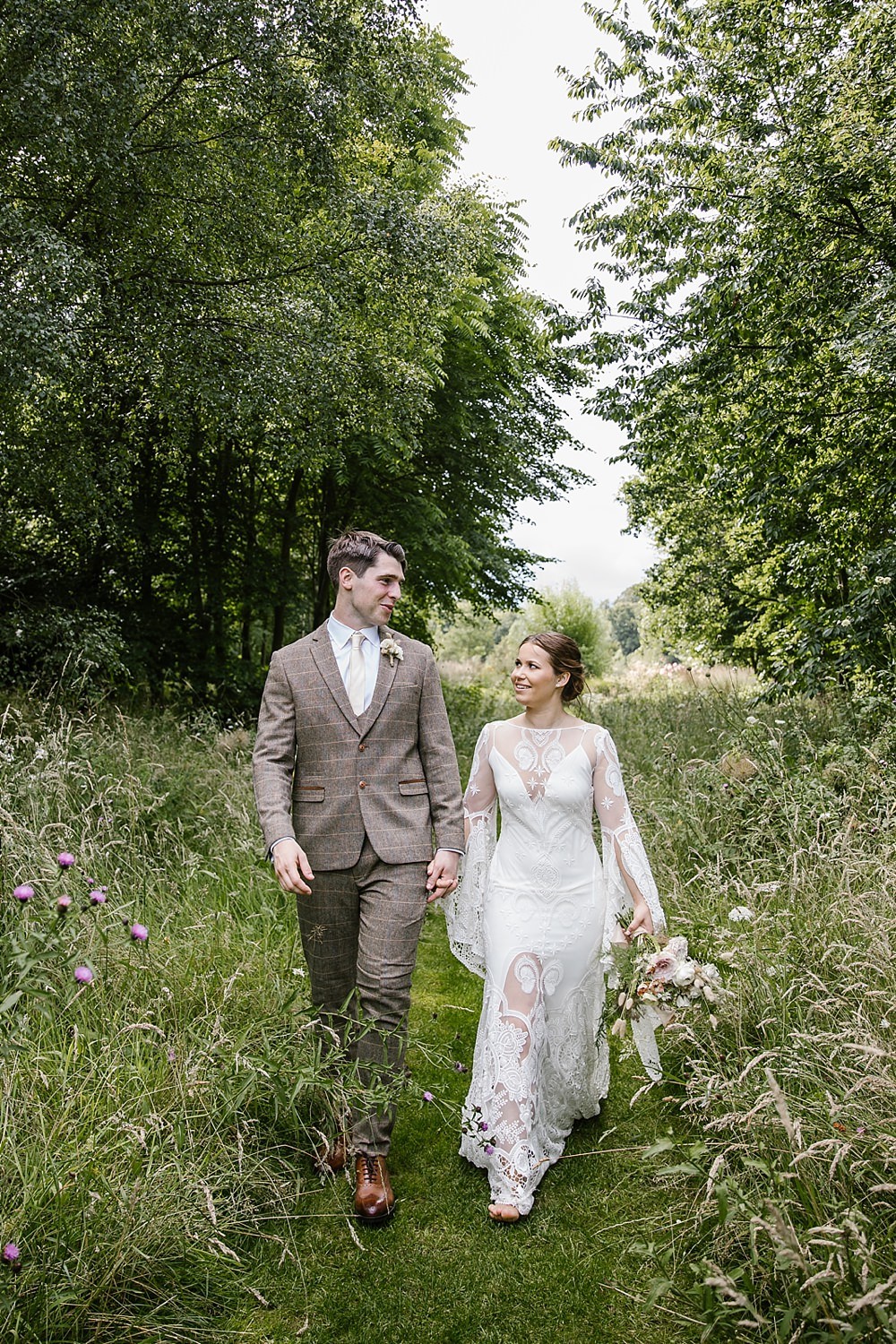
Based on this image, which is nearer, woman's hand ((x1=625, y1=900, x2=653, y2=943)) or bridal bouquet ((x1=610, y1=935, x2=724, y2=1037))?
bridal bouquet ((x1=610, y1=935, x2=724, y2=1037))

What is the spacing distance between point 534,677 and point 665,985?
135 cm

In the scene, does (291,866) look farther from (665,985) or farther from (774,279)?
(774,279)

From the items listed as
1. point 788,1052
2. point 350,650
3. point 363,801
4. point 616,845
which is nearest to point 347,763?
point 363,801

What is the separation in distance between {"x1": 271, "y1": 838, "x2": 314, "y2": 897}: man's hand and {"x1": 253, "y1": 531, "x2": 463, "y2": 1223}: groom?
7cm

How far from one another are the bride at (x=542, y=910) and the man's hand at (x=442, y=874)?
0.37 m

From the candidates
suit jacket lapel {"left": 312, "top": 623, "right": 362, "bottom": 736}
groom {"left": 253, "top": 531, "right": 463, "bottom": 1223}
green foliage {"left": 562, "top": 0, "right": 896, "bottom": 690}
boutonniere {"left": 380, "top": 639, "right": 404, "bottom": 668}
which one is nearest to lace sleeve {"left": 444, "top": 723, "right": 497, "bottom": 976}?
groom {"left": 253, "top": 531, "right": 463, "bottom": 1223}

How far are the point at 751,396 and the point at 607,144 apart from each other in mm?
3921

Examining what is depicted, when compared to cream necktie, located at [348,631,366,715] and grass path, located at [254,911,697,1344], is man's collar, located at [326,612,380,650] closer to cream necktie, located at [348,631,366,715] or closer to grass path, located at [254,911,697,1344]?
cream necktie, located at [348,631,366,715]

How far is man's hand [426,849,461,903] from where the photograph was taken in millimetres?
Result: 3143

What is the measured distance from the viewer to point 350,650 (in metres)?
3.31

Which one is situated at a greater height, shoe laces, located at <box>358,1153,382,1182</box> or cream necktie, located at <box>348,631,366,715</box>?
cream necktie, located at <box>348,631,366,715</box>

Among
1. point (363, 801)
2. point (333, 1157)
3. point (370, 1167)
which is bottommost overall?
point (333, 1157)

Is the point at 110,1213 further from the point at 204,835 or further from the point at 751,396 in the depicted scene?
the point at 751,396

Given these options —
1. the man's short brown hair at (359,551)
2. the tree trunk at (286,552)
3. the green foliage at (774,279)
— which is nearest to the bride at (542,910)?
the man's short brown hair at (359,551)
